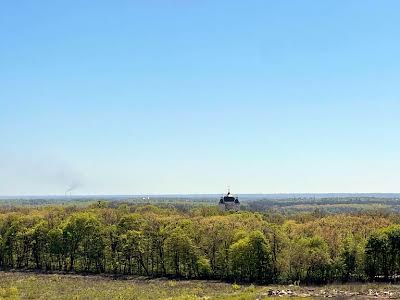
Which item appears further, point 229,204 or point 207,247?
point 229,204

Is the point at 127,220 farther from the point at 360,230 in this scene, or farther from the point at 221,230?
the point at 360,230

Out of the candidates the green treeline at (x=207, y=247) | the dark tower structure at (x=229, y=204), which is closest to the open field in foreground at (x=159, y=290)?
the green treeline at (x=207, y=247)

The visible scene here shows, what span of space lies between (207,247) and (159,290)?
18816mm

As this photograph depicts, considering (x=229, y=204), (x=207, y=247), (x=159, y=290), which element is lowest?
(x=159, y=290)

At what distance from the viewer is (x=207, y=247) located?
269 ft

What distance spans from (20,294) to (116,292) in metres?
12.1

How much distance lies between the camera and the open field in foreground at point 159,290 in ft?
185

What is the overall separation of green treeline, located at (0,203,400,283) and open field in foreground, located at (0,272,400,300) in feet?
20.6

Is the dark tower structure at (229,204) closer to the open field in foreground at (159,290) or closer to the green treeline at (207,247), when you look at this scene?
the green treeline at (207,247)

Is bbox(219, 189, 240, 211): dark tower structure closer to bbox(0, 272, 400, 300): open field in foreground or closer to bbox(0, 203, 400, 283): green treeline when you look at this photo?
bbox(0, 203, 400, 283): green treeline

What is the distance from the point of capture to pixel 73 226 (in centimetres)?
9300

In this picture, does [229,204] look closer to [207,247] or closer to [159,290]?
[207,247]

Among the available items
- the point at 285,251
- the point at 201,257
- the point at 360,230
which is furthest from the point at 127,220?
the point at 360,230

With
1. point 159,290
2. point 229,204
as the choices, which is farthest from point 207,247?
point 229,204
